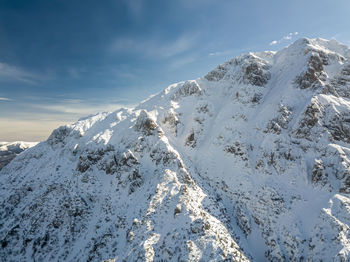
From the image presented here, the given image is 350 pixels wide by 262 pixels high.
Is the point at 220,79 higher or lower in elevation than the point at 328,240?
higher

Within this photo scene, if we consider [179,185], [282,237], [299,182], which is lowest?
[282,237]

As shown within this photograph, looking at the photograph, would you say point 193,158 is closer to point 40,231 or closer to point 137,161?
point 137,161

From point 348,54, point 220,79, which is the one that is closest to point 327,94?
point 348,54

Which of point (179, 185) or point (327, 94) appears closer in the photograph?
point (179, 185)

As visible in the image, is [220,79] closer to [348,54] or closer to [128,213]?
[348,54]

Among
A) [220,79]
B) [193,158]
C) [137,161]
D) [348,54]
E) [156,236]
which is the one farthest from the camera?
[220,79]

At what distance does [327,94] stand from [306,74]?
27.4 feet

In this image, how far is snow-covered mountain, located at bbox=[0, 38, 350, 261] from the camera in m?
28.6

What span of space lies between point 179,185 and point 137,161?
44.8ft

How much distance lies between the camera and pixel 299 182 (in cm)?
3528

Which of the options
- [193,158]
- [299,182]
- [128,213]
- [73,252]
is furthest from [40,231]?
[299,182]

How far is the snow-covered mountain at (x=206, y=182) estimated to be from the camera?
28594mm

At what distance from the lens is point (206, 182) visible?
40250mm

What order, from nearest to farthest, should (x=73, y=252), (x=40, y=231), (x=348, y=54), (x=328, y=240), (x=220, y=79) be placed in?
(x=328, y=240) → (x=73, y=252) → (x=40, y=231) → (x=348, y=54) → (x=220, y=79)
